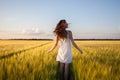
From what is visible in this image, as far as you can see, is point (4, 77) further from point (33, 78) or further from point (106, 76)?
point (106, 76)

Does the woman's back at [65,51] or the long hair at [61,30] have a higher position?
the long hair at [61,30]

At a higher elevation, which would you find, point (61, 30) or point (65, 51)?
point (61, 30)

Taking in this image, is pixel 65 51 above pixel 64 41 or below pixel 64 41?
below

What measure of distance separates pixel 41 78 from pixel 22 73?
46cm

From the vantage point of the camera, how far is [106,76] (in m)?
4.07

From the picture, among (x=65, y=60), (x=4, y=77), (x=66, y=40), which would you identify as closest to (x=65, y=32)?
(x=66, y=40)

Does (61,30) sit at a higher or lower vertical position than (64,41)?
higher

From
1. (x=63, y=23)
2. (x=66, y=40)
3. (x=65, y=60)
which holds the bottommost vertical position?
(x=65, y=60)

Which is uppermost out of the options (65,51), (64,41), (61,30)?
(61,30)

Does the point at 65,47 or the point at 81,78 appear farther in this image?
the point at 65,47

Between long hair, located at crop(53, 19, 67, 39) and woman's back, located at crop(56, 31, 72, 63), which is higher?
long hair, located at crop(53, 19, 67, 39)

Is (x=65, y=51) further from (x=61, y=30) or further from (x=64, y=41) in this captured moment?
(x=61, y=30)

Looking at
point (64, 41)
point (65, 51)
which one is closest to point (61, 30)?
point (64, 41)

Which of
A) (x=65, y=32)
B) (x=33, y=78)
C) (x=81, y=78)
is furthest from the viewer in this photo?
(x=65, y=32)
